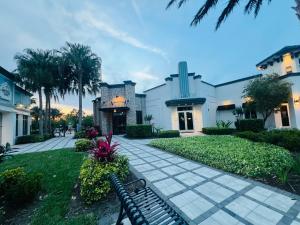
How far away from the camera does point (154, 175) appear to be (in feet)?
14.5

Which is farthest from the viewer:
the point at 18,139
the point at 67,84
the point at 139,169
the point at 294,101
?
the point at 67,84

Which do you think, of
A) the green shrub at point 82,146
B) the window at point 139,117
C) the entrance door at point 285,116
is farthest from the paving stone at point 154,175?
the entrance door at point 285,116

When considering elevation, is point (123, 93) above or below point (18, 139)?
above

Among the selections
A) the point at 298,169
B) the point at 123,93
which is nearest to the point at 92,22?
the point at 123,93

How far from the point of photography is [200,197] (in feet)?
10.0

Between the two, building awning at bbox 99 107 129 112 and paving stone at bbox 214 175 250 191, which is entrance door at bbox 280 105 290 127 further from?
building awning at bbox 99 107 129 112

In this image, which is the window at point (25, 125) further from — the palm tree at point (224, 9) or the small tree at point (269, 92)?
the small tree at point (269, 92)

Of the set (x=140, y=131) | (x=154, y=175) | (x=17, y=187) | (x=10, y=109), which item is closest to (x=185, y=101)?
(x=140, y=131)

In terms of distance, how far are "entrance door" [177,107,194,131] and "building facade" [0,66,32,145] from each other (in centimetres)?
1738

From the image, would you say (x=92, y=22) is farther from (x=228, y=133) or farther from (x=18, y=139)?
(x=228, y=133)

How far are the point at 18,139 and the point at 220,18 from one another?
65.5 ft

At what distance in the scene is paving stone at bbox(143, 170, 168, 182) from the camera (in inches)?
165

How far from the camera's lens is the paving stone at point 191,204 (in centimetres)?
256

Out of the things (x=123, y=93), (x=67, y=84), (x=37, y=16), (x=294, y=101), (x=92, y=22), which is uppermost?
(x=92, y=22)
